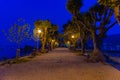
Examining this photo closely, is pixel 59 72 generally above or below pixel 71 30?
below

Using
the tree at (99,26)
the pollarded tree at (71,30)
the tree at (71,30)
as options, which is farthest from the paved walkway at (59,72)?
the tree at (71,30)

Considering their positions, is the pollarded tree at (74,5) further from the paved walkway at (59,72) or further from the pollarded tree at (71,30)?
the pollarded tree at (71,30)

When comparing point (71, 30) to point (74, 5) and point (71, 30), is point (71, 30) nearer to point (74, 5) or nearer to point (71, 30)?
point (71, 30)

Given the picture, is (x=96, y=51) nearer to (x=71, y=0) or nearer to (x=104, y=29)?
(x=104, y=29)

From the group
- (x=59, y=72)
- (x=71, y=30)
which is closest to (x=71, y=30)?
(x=71, y=30)

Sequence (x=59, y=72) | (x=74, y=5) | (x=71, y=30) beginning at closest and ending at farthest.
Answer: (x=59, y=72) → (x=74, y=5) → (x=71, y=30)

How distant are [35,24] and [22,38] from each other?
89.3 feet

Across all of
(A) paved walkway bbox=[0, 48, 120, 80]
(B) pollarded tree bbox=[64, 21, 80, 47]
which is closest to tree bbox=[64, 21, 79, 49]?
(B) pollarded tree bbox=[64, 21, 80, 47]

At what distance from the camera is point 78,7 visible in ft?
104

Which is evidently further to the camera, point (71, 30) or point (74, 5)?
point (71, 30)

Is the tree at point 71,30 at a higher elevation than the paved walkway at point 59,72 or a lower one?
higher

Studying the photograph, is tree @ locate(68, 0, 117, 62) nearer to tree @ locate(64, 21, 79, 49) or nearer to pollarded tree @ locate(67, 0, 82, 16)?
pollarded tree @ locate(67, 0, 82, 16)

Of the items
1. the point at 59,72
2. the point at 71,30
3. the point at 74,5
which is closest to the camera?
the point at 59,72


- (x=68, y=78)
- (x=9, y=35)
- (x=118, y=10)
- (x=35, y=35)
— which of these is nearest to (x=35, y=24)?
(x=35, y=35)
